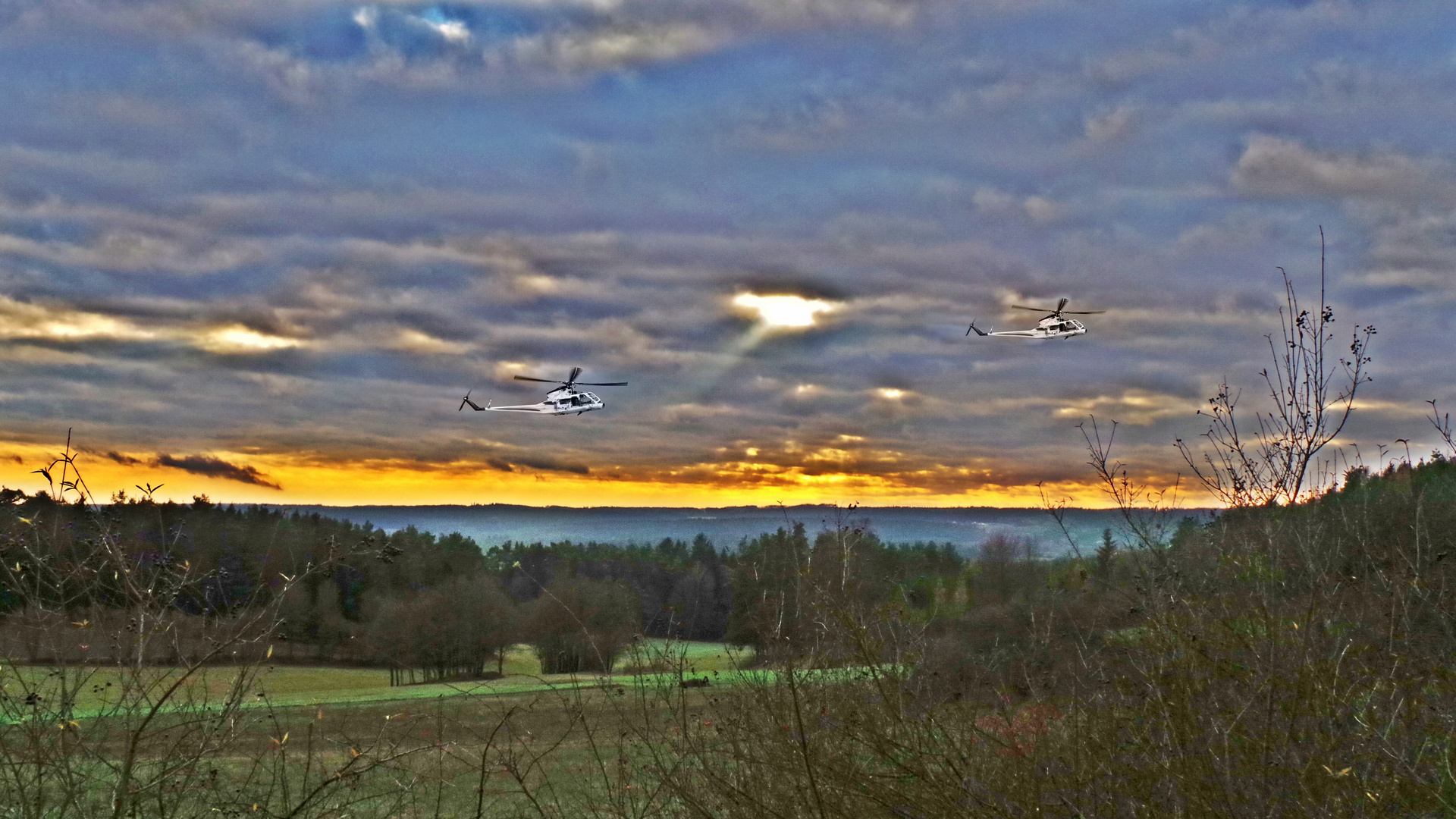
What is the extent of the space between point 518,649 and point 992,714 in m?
66.8

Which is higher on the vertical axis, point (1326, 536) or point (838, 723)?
point (1326, 536)

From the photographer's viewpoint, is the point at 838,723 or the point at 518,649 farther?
the point at 518,649

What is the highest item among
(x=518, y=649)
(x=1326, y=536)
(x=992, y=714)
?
(x=1326, y=536)

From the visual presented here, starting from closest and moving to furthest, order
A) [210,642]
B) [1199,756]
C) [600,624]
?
1. [1199,756]
2. [210,642]
3. [600,624]

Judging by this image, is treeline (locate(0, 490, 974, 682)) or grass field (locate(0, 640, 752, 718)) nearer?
treeline (locate(0, 490, 974, 682))

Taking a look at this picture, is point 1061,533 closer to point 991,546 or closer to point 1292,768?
point 1292,768

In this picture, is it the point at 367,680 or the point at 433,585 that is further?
the point at 433,585

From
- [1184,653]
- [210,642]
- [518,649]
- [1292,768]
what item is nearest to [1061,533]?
[1184,653]

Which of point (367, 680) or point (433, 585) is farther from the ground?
point (433, 585)

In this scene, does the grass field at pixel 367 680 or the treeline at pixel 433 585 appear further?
the grass field at pixel 367 680

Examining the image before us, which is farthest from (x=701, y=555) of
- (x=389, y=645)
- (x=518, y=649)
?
(x=389, y=645)

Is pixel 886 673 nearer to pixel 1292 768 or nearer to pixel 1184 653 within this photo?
pixel 1184 653

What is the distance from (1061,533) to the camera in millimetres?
5480

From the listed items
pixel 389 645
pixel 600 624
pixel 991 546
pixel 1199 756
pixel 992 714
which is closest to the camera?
pixel 1199 756
